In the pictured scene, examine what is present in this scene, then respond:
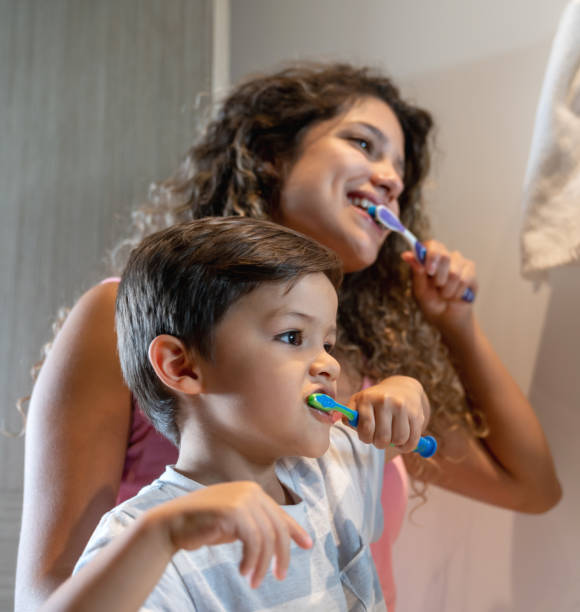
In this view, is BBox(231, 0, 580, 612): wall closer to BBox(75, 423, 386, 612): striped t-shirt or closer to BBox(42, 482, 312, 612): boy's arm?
BBox(75, 423, 386, 612): striped t-shirt

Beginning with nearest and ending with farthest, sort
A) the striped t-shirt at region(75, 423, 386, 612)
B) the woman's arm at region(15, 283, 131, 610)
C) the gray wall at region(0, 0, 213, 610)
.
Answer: the striped t-shirt at region(75, 423, 386, 612)
the woman's arm at region(15, 283, 131, 610)
the gray wall at region(0, 0, 213, 610)

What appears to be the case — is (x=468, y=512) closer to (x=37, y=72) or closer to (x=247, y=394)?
(x=247, y=394)

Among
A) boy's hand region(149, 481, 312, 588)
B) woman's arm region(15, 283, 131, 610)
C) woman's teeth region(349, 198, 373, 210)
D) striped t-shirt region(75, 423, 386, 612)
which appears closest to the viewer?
boy's hand region(149, 481, 312, 588)

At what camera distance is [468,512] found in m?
1.09

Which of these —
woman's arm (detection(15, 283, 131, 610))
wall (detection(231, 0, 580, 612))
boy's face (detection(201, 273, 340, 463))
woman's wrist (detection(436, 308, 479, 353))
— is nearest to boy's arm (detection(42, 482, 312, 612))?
boy's face (detection(201, 273, 340, 463))

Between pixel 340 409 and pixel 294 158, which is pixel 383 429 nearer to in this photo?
→ pixel 340 409

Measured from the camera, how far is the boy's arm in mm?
415

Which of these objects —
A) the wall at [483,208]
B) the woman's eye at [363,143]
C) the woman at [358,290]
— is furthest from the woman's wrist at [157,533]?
the wall at [483,208]

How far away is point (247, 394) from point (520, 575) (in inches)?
27.5

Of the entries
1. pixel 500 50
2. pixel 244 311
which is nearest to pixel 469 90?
A: pixel 500 50

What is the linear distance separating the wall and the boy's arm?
2.40 feet

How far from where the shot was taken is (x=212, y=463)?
0.59 m

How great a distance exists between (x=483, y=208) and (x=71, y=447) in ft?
2.47

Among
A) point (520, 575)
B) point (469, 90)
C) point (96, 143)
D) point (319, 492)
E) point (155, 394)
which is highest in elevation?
point (469, 90)
